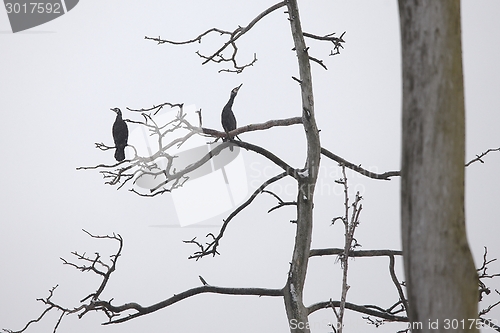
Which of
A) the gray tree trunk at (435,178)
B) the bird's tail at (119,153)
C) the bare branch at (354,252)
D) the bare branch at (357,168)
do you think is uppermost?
the bird's tail at (119,153)

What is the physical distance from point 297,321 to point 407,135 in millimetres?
1380

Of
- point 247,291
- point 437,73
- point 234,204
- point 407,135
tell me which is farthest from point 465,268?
point 234,204

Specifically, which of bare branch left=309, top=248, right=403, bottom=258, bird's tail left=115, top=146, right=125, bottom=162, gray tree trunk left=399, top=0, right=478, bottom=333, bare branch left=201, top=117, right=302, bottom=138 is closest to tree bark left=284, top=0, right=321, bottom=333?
bare branch left=201, top=117, right=302, bottom=138

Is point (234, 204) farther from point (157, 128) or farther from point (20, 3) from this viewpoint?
point (20, 3)

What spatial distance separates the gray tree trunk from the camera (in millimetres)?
1245

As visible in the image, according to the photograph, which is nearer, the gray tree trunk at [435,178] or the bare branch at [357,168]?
the gray tree trunk at [435,178]

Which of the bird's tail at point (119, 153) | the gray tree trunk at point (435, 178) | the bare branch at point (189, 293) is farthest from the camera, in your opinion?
the bird's tail at point (119, 153)

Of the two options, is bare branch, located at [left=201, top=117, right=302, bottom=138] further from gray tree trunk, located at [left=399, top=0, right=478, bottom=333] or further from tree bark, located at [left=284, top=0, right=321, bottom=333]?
gray tree trunk, located at [left=399, top=0, right=478, bottom=333]

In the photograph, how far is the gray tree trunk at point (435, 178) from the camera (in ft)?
4.09

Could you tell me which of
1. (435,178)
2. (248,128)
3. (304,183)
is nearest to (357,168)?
(304,183)

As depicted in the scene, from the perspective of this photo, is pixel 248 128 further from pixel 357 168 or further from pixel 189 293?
pixel 189 293

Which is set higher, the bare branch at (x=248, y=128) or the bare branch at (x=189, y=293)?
the bare branch at (x=248, y=128)

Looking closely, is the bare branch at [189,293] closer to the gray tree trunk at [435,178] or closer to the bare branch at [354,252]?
the bare branch at [354,252]

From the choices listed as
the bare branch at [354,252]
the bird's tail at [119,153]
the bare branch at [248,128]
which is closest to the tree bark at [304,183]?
the bare branch at [248,128]
